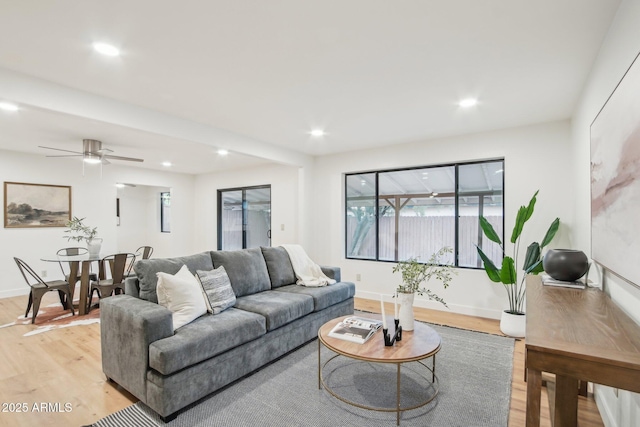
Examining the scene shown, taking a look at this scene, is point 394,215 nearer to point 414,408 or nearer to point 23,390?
point 414,408

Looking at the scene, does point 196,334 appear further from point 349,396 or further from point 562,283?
point 562,283

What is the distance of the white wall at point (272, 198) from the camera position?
6.04 meters

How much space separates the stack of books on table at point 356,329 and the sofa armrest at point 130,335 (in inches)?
48.4

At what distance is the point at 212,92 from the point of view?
295cm

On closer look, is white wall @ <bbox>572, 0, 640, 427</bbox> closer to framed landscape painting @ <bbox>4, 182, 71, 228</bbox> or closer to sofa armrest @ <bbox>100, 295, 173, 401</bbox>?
sofa armrest @ <bbox>100, 295, 173, 401</bbox>

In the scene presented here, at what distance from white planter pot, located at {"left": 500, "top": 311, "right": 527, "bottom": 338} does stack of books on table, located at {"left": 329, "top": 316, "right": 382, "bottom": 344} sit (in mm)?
1778

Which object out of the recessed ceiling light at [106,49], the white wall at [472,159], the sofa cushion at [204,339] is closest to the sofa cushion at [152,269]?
the sofa cushion at [204,339]

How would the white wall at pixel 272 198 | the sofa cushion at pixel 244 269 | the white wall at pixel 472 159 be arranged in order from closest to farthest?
the sofa cushion at pixel 244 269
the white wall at pixel 472 159
the white wall at pixel 272 198

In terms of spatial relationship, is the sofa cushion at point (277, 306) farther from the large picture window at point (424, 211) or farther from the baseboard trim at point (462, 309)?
the large picture window at point (424, 211)

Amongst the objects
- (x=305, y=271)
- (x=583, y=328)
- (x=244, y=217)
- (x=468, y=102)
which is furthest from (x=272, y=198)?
(x=583, y=328)

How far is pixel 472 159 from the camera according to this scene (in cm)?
427

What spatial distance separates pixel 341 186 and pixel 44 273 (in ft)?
17.7

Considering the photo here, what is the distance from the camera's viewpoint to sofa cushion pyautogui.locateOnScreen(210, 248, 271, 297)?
3.31 meters

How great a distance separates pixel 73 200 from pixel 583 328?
7.36 meters
